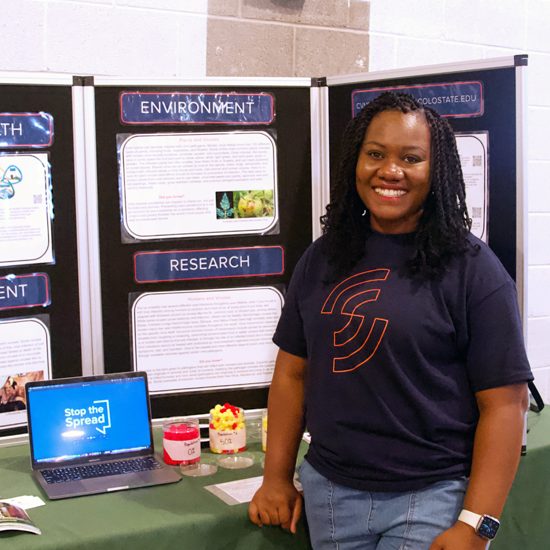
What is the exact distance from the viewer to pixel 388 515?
4.41ft

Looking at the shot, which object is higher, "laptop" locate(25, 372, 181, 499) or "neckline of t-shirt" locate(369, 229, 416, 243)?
"neckline of t-shirt" locate(369, 229, 416, 243)

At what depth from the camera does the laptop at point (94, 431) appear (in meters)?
1.76

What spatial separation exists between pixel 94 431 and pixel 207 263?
50 cm

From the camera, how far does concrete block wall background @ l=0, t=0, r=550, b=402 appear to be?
2.33 m

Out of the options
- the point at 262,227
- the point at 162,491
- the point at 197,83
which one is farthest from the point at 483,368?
the point at 197,83

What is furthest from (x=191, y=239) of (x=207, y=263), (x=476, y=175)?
(x=476, y=175)

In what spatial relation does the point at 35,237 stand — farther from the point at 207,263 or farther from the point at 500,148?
the point at 500,148

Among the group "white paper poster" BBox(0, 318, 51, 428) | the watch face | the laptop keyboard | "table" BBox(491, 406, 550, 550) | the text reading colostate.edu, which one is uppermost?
the text reading colostate.edu

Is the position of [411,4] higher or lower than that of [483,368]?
higher

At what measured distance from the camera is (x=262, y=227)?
2.07 meters

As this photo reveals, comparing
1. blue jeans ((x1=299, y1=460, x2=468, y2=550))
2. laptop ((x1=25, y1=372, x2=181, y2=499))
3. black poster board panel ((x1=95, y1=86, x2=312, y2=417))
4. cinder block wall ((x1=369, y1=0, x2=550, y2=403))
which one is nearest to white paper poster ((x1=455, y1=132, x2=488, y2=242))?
black poster board panel ((x1=95, y1=86, x2=312, y2=417))

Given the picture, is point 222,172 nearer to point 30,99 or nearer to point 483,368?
point 30,99

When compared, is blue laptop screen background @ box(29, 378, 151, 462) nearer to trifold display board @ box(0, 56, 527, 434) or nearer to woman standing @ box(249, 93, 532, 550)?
trifold display board @ box(0, 56, 527, 434)

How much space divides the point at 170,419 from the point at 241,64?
1176 mm
